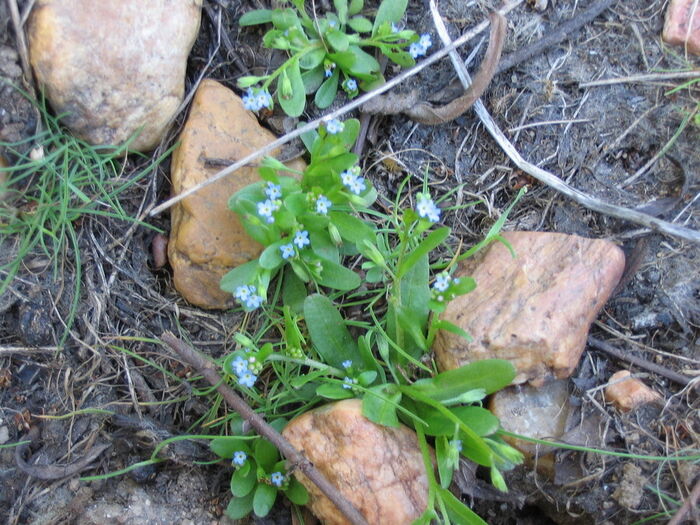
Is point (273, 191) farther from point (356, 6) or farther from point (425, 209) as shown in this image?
point (356, 6)

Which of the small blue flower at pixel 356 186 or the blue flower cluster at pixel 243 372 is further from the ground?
the small blue flower at pixel 356 186

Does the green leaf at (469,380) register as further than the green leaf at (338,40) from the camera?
No

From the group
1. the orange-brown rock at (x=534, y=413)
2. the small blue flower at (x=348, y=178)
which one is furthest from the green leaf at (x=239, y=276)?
the orange-brown rock at (x=534, y=413)

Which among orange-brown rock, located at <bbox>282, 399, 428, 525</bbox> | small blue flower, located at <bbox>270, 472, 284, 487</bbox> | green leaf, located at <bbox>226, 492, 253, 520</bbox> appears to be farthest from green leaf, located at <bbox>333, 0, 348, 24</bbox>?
green leaf, located at <bbox>226, 492, 253, 520</bbox>

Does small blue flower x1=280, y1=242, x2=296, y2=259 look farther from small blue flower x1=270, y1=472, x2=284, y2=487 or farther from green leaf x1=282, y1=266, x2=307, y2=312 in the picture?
small blue flower x1=270, y1=472, x2=284, y2=487

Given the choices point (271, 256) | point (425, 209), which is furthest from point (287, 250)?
point (425, 209)

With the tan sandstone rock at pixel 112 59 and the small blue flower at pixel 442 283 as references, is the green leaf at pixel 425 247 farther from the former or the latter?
the tan sandstone rock at pixel 112 59
